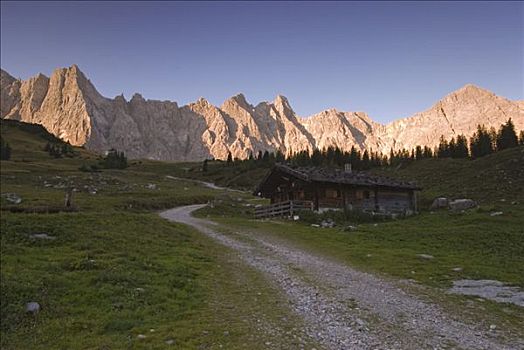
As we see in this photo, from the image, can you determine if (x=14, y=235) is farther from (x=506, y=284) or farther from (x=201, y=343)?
(x=506, y=284)

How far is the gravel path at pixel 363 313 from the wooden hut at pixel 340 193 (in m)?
24.8

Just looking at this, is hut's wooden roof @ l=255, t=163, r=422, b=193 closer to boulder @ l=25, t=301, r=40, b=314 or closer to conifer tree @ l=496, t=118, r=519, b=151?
boulder @ l=25, t=301, r=40, b=314

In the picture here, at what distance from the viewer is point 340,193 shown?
4628 centimetres

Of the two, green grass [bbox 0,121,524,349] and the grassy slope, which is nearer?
the grassy slope

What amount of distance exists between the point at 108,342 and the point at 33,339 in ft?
7.76

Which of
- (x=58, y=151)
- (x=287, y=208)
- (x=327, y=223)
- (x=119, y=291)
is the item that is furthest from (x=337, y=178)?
(x=58, y=151)

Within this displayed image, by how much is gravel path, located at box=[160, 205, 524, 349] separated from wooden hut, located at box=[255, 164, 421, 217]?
24.8 meters

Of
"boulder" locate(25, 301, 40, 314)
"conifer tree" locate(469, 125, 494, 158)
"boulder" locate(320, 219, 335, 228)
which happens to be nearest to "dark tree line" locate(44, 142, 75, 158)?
"conifer tree" locate(469, 125, 494, 158)

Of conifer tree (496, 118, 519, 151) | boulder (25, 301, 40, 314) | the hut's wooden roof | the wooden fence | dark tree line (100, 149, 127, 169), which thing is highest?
conifer tree (496, 118, 519, 151)

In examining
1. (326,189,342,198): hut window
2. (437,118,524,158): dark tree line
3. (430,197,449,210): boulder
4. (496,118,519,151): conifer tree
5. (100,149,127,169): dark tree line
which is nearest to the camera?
(326,189,342,198): hut window

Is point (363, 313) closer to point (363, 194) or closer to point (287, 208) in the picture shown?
point (287, 208)

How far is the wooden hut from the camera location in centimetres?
4491

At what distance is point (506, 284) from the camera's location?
16.0 metres

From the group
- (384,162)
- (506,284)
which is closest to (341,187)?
(506,284)
